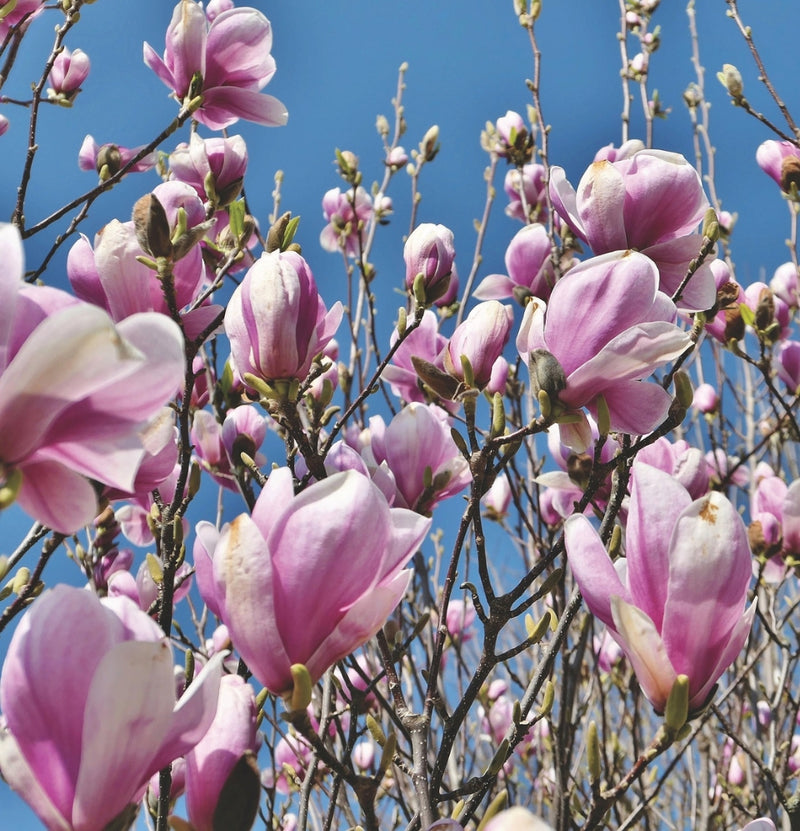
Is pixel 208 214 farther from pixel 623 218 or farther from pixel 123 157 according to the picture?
pixel 623 218

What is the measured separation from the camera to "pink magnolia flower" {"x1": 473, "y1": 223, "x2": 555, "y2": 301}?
1490 mm

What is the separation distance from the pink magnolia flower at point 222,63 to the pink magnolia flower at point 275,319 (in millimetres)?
787

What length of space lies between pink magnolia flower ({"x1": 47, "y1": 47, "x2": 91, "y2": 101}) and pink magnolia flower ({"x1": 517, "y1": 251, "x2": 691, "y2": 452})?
158 cm

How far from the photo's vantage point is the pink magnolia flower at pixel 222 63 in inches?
57.9

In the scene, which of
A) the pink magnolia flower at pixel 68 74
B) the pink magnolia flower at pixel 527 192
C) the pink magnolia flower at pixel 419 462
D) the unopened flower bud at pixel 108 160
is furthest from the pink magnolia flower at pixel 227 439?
the pink magnolia flower at pixel 527 192

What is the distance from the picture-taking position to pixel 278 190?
8.00 ft

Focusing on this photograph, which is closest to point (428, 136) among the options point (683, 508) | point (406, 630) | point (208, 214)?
point (208, 214)

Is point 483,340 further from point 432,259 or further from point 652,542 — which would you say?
point 652,542

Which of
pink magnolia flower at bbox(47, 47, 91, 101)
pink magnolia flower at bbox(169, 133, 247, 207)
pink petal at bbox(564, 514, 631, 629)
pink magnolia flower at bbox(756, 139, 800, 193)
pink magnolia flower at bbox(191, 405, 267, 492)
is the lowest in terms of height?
pink petal at bbox(564, 514, 631, 629)

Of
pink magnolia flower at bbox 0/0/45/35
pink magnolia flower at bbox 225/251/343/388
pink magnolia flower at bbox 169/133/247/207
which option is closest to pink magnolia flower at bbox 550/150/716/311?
pink magnolia flower at bbox 225/251/343/388

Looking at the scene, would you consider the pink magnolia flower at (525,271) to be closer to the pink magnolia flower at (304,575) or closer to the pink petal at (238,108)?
the pink petal at (238,108)

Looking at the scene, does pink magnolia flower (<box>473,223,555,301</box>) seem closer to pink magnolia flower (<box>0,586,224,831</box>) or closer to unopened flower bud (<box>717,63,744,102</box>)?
unopened flower bud (<box>717,63,744,102</box>)

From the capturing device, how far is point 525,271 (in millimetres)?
1514

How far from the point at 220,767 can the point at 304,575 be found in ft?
0.48
